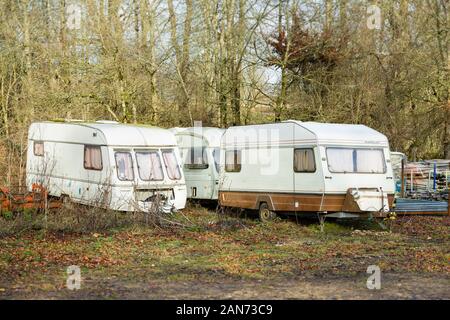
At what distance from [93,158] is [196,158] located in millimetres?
4454

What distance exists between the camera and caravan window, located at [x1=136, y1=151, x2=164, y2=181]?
697 inches

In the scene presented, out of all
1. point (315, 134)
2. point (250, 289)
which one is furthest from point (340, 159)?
point (250, 289)

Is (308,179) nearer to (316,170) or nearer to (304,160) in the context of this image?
(316,170)

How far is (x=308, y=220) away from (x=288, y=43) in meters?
10.8

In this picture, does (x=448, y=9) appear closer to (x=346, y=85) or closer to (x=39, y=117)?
(x=346, y=85)

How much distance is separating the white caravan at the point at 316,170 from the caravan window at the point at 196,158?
286 cm

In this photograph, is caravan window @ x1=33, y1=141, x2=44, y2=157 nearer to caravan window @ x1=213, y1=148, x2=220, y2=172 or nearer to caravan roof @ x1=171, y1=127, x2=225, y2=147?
caravan roof @ x1=171, y1=127, x2=225, y2=147

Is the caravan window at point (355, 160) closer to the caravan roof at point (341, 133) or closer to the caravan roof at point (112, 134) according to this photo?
the caravan roof at point (341, 133)

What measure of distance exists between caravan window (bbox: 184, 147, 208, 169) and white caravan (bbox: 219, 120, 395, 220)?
9.40ft

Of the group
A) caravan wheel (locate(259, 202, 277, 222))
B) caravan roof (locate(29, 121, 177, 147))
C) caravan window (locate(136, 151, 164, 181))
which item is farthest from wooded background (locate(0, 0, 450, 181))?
caravan wheel (locate(259, 202, 277, 222))

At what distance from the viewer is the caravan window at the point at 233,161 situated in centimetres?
1897

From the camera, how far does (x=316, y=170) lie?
16.1 meters

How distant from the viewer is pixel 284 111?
88.8 feet
